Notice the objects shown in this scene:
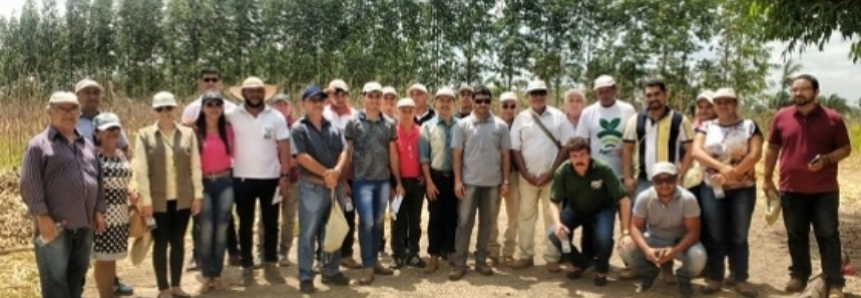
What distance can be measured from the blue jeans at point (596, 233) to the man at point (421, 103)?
1601mm

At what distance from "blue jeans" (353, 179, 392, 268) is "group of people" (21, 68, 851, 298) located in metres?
0.01

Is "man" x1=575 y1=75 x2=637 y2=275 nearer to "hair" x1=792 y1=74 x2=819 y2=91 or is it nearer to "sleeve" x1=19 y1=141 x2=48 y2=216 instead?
"hair" x1=792 y1=74 x2=819 y2=91

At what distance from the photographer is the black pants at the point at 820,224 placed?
5699 mm

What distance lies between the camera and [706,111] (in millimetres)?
6430

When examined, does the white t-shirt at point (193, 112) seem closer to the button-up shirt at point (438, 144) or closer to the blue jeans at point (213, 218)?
the blue jeans at point (213, 218)

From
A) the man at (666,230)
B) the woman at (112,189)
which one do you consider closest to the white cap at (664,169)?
the man at (666,230)

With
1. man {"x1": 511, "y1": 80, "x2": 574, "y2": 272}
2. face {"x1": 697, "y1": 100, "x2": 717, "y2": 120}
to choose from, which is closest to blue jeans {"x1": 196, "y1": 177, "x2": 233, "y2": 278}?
man {"x1": 511, "y1": 80, "x2": 574, "y2": 272}

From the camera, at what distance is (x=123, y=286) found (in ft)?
20.3

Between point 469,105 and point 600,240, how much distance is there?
1.78 meters

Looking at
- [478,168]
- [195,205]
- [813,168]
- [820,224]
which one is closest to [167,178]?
[195,205]

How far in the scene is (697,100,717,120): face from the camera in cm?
640

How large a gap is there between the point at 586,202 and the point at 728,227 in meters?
1.12

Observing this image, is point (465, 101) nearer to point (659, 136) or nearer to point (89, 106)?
point (659, 136)

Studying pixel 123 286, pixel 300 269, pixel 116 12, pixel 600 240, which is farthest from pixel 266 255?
pixel 116 12
